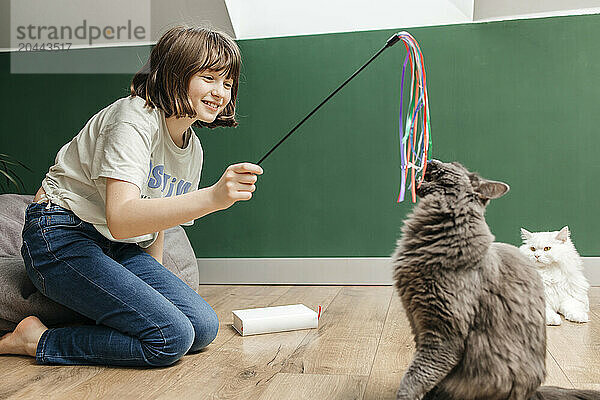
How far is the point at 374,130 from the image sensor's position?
2902mm

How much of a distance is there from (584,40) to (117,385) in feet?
8.25

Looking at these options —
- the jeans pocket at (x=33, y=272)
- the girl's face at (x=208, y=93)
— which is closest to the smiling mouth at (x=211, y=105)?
the girl's face at (x=208, y=93)

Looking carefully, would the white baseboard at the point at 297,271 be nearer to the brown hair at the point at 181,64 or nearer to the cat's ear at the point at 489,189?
the brown hair at the point at 181,64

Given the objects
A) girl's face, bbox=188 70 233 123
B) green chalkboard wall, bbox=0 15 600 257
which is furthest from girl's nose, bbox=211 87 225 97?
green chalkboard wall, bbox=0 15 600 257

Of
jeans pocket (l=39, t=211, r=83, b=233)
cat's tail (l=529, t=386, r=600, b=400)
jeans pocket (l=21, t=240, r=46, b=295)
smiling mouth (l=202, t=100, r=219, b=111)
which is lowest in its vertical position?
cat's tail (l=529, t=386, r=600, b=400)

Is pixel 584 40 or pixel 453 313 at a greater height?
pixel 584 40

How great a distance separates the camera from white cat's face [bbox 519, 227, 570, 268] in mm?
2137

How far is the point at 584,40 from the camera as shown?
2729mm

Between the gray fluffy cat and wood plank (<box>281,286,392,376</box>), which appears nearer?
the gray fluffy cat

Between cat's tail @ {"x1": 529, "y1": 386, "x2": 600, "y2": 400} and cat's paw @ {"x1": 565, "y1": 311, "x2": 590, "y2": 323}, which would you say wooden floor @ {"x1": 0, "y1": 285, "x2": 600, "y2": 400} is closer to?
cat's paw @ {"x1": 565, "y1": 311, "x2": 590, "y2": 323}

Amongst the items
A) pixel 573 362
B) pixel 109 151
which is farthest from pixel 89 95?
pixel 573 362

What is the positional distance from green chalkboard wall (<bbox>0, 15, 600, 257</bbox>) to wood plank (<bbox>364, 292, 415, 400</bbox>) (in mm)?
920

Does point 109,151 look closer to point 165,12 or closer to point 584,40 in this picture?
point 165,12

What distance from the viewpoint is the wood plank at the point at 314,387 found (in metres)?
1.28
